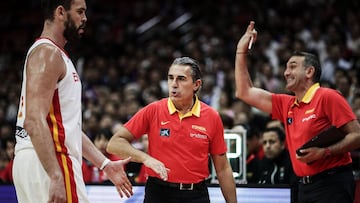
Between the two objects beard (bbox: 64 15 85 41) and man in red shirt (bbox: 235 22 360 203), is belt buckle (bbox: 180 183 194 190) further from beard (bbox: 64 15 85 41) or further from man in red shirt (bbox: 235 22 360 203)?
beard (bbox: 64 15 85 41)

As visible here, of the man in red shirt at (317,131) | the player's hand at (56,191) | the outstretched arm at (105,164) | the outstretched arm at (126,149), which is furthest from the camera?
the man in red shirt at (317,131)

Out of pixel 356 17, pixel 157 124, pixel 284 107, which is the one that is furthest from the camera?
pixel 356 17

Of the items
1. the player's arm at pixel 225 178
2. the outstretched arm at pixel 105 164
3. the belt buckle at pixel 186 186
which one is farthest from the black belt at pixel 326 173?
the outstretched arm at pixel 105 164

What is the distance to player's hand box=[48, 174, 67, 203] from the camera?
3990 millimetres

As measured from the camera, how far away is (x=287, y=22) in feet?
50.6

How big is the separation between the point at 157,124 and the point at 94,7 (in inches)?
553

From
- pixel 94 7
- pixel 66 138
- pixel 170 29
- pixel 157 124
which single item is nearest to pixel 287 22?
pixel 170 29

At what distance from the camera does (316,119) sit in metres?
6.22

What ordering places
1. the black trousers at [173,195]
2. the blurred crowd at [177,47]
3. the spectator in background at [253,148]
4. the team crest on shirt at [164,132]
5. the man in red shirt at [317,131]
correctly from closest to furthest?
the black trousers at [173,195]
the team crest on shirt at [164,132]
the man in red shirt at [317,131]
the spectator in background at [253,148]
the blurred crowd at [177,47]

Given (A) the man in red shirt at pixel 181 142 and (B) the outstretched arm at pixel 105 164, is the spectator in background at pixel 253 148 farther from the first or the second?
(B) the outstretched arm at pixel 105 164

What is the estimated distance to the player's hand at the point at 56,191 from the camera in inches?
157

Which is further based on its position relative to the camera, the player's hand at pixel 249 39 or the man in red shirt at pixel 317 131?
the player's hand at pixel 249 39

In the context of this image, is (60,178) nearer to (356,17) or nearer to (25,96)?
(25,96)

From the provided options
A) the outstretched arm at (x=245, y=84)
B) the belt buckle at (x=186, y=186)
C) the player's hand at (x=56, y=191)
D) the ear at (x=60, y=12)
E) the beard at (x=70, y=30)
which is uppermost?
the ear at (x=60, y=12)
